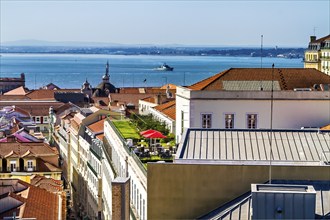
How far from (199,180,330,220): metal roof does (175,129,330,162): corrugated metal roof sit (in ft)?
5.82

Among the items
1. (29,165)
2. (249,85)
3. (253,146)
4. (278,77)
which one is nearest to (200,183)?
(253,146)

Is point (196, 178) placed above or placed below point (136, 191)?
above

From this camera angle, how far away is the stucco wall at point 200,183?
1791 centimetres

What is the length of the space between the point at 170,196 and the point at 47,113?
74102mm

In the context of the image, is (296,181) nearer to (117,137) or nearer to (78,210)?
(117,137)

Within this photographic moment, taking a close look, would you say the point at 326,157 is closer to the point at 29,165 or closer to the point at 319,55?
the point at 29,165

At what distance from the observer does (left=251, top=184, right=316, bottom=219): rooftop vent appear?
1639 centimetres

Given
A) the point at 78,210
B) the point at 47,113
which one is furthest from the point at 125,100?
the point at 78,210

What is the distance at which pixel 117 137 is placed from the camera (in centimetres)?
3756

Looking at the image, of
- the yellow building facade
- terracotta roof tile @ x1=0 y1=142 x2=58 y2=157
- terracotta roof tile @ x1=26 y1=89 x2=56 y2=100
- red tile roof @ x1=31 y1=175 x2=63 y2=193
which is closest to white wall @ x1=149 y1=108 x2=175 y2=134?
red tile roof @ x1=31 y1=175 x2=63 y2=193

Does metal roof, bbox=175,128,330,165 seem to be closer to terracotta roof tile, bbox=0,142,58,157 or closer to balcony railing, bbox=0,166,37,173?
balcony railing, bbox=0,166,37,173

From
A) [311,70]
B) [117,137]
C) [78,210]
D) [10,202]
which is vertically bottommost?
[78,210]

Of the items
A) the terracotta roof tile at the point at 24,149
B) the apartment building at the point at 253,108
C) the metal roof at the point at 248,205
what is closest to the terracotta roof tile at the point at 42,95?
the terracotta roof tile at the point at 24,149

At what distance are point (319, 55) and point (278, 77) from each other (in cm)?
4645
